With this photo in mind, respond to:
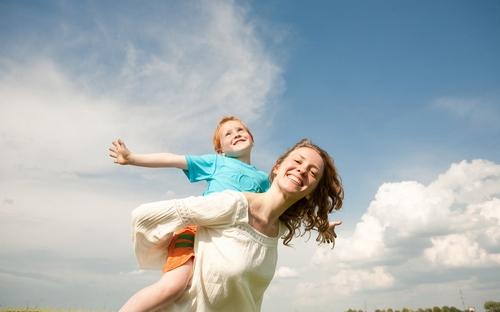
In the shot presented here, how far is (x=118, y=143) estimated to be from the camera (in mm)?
4918

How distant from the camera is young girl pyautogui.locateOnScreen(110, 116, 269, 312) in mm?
3881

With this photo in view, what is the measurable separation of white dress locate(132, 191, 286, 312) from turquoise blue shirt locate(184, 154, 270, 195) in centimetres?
137

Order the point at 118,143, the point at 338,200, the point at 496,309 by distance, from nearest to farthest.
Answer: the point at 118,143
the point at 338,200
the point at 496,309

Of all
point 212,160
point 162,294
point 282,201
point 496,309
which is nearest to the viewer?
point 162,294

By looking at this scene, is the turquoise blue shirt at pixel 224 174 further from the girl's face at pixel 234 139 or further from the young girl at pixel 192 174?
the girl's face at pixel 234 139

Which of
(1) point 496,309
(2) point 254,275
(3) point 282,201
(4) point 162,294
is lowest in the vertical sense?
(4) point 162,294

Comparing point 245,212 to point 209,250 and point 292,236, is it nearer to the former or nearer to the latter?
point 209,250

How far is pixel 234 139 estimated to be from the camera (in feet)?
20.6

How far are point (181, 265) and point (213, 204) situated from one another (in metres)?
0.71

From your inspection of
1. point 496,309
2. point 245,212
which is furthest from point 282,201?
point 496,309

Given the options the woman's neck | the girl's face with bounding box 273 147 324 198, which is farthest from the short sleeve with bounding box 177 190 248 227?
the girl's face with bounding box 273 147 324 198

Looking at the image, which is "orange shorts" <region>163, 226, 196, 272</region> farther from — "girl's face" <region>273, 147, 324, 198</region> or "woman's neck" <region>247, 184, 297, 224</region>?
"girl's face" <region>273, 147, 324, 198</region>

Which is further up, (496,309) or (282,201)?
(496,309)

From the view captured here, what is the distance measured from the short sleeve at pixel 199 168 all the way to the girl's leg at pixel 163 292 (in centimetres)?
188
